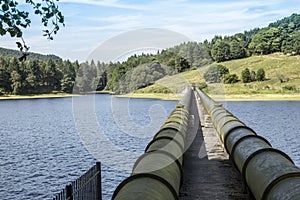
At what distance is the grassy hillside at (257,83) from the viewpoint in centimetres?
10525

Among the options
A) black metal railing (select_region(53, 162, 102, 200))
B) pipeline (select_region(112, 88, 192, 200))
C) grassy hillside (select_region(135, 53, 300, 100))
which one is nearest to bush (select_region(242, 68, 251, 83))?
grassy hillside (select_region(135, 53, 300, 100))

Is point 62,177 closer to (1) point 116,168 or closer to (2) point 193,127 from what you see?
(1) point 116,168

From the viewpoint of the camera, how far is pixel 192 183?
9883 mm

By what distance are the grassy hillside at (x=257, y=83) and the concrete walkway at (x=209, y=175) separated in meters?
84.5

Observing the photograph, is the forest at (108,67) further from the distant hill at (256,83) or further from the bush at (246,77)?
the bush at (246,77)

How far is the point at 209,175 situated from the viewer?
34.8 feet

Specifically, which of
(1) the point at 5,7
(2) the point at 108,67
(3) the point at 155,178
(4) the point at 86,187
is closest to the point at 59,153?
(4) the point at 86,187

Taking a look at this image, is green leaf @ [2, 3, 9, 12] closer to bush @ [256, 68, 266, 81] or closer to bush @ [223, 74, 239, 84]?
bush @ [256, 68, 266, 81]

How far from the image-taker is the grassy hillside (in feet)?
345

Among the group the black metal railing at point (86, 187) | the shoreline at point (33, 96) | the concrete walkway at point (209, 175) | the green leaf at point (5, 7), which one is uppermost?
the green leaf at point (5, 7)

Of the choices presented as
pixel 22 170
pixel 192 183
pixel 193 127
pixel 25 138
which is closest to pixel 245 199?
pixel 192 183

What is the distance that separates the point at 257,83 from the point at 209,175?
374 ft

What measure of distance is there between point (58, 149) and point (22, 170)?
24.6 feet

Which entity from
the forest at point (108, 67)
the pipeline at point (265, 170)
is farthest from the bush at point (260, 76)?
the pipeline at point (265, 170)
